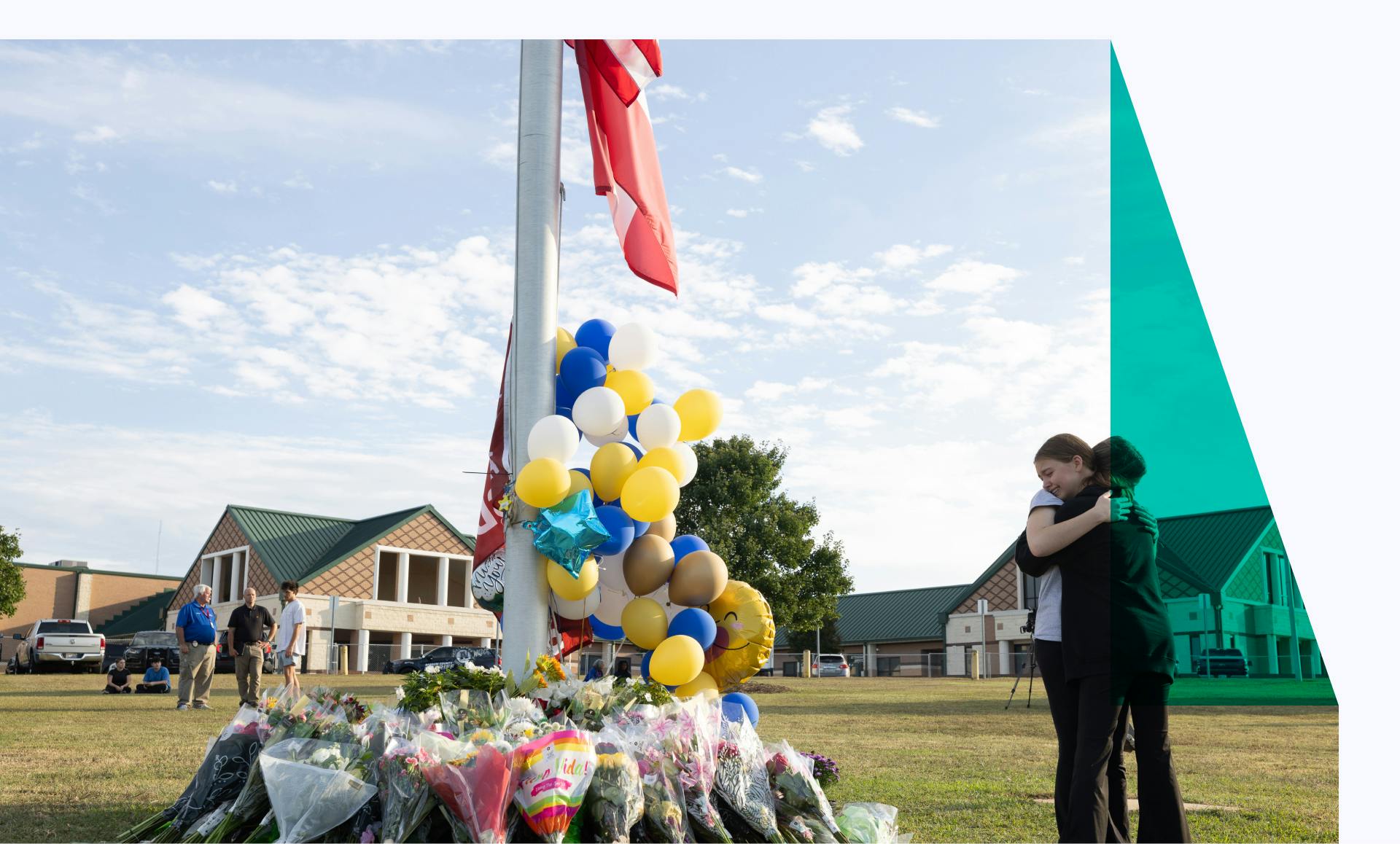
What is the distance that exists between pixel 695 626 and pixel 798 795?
4.53 feet

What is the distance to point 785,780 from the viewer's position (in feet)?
15.3

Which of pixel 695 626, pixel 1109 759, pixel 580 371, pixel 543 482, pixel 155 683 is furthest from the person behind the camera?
pixel 155 683

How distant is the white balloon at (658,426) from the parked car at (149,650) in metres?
25.4

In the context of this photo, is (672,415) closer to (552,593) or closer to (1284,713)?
(552,593)

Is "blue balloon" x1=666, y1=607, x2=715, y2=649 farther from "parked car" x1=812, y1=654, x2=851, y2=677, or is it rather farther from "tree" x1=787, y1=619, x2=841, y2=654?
"tree" x1=787, y1=619, x2=841, y2=654

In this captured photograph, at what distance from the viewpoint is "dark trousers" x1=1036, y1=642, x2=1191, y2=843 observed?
→ 407cm

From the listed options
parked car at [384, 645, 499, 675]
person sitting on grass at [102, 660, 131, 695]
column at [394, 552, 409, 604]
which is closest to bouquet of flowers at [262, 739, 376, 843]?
person sitting on grass at [102, 660, 131, 695]

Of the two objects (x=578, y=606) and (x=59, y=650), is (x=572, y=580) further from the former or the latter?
(x=59, y=650)

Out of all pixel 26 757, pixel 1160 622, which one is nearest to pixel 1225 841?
pixel 1160 622

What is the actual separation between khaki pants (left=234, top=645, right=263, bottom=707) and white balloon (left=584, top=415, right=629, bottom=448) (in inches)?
344

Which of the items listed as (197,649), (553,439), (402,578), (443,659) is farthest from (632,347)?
(402,578)

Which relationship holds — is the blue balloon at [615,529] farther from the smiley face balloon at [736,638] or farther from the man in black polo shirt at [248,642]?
the man in black polo shirt at [248,642]

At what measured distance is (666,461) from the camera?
6.02 m

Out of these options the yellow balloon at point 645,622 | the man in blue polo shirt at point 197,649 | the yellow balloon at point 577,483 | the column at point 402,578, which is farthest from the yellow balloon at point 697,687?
the column at point 402,578
